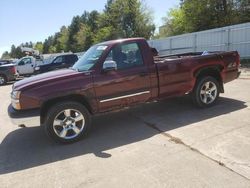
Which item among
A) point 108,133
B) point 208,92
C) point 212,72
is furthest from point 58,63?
point 108,133

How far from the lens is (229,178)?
379 cm

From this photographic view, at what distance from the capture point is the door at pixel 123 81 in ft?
19.0

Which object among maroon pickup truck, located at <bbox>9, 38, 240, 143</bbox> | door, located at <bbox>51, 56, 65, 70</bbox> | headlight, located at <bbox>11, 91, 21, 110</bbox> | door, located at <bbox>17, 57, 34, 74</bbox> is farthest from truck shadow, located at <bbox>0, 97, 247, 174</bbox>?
door, located at <bbox>17, 57, 34, 74</bbox>

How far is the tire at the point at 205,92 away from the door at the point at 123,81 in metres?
1.41

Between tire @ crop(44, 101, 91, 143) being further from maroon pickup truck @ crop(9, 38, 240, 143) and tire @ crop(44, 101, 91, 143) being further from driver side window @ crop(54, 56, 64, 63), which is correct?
driver side window @ crop(54, 56, 64, 63)

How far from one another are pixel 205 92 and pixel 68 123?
3473 millimetres

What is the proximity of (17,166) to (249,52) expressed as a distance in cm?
1525

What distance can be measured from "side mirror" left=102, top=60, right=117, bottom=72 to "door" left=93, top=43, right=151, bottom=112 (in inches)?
2.8

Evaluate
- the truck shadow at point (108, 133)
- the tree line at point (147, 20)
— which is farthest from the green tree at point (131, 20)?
the truck shadow at point (108, 133)

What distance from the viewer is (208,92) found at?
23.5 ft

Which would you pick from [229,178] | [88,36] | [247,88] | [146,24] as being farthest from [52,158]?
[88,36]

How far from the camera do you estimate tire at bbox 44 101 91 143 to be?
17.8 feet

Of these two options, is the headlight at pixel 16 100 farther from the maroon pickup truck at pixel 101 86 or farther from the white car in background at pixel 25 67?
the white car in background at pixel 25 67

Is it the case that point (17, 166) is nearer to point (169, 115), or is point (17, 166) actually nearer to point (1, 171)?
point (1, 171)
